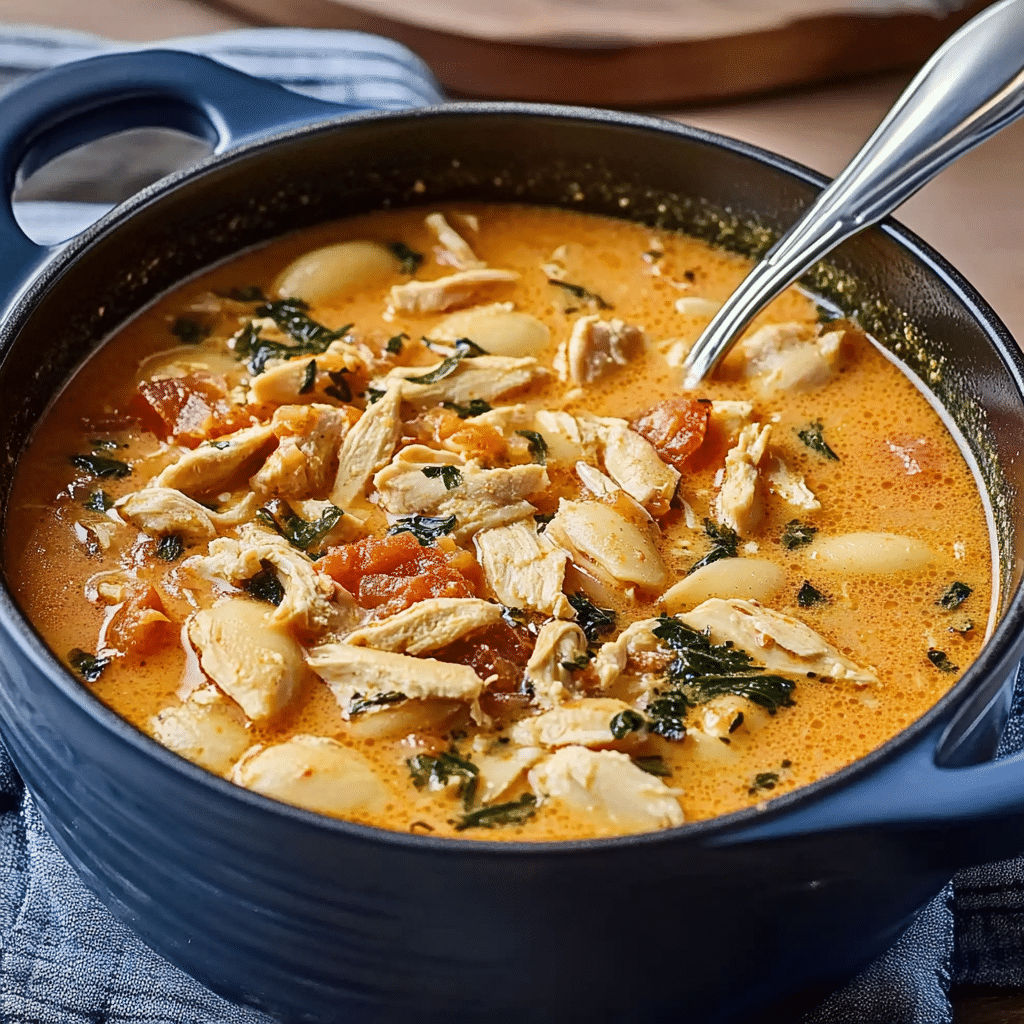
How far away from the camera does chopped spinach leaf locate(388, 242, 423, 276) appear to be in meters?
2.31

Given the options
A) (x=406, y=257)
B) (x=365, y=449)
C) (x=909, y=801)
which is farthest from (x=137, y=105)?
(x=909, y=801)

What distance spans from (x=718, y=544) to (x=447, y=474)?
38cm

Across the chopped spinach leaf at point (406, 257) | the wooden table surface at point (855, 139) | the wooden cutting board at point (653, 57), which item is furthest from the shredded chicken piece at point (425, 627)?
→ the wooden cutting board at point (653, 57)

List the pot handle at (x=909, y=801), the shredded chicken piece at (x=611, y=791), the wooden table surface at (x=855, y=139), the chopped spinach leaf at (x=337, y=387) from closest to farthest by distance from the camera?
the pot handle at (x=909, y=801) < the shredded chicken piece at (x=611, y=791) < the chopped spinach leaf at (x=337, y=387) < the wooden table surface at (x=855, y=139)

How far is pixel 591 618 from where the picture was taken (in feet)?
5.60

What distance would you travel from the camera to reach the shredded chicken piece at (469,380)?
6.59 feet

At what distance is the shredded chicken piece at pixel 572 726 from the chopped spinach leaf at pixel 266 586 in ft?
1.19

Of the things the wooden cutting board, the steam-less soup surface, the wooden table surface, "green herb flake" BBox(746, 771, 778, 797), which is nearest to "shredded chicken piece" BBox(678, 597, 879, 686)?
the steam-less soup surface

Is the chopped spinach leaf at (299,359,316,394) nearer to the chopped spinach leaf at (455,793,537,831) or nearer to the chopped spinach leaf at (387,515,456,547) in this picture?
the chopped spinach leaf at (387,515,456,547)

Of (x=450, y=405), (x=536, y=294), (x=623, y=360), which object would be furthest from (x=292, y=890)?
(x=536, y=294)

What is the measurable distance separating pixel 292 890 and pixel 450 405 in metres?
0.92

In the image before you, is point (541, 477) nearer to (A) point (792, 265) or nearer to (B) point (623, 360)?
(B) point (623, 360)

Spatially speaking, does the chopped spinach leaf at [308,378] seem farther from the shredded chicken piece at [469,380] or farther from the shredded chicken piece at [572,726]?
the shredded chicken piece at [572,726]

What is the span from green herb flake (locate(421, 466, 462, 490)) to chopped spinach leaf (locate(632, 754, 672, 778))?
488 mm
